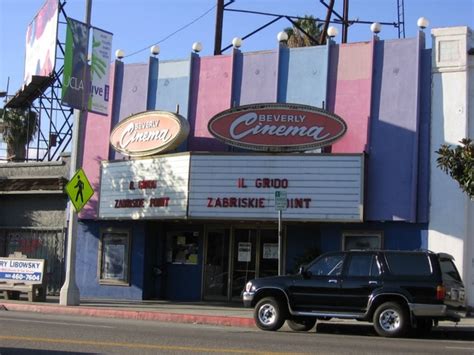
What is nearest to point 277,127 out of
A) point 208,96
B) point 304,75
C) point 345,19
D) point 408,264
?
point 304,75

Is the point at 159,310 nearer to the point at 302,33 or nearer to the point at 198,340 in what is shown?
the point at 198,340

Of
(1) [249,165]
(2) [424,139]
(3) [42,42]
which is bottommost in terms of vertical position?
(1) [249,165]

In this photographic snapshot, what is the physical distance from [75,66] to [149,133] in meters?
3.14

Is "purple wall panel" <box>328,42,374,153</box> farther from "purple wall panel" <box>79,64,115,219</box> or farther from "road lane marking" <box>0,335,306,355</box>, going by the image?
"road lane marking" <box>0,335,306,355</box>

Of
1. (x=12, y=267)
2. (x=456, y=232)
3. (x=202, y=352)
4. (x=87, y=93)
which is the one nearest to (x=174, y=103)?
(x=87, y=93)

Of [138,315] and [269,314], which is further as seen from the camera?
[138,315]

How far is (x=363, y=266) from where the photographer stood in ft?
45.3

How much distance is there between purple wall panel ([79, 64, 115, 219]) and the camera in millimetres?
22766

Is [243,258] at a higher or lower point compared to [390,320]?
higher

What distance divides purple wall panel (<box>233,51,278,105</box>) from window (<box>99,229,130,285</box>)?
6035 millimetres

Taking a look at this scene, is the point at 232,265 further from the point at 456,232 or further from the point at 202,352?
the point at 202,352

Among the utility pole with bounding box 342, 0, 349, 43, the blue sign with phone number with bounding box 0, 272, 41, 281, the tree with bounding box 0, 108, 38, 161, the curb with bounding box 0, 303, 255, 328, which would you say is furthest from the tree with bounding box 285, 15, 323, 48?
the curb with bounding box 0, 303, 255, 328

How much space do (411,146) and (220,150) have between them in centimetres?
578

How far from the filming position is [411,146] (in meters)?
18.5
